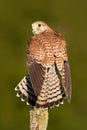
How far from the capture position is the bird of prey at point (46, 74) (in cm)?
839

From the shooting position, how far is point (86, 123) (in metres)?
15.8

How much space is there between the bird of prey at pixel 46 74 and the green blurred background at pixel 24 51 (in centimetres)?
609

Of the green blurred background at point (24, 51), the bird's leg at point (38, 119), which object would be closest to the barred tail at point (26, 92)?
the bird's leg at point (38, 119)

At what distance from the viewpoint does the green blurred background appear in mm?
16297

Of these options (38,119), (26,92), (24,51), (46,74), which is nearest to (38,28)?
(46,74)

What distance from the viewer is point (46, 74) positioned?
873 cm

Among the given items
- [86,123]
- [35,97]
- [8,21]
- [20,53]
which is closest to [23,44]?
[20,53]

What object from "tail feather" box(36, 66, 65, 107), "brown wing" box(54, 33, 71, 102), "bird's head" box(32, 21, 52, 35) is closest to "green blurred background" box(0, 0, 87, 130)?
"bird's head" box(32, 21, 52, 35)

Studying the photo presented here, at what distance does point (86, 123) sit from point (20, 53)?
4125 millimetres

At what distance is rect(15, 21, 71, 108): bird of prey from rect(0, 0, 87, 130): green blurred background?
6094 mm

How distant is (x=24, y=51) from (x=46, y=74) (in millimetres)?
9752

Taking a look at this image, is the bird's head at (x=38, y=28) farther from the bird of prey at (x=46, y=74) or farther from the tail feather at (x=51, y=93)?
the tail feather at (x=51, y=93)

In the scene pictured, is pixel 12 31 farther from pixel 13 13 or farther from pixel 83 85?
pixel 83 85

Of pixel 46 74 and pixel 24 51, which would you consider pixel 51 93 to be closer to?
pixel 46 74
